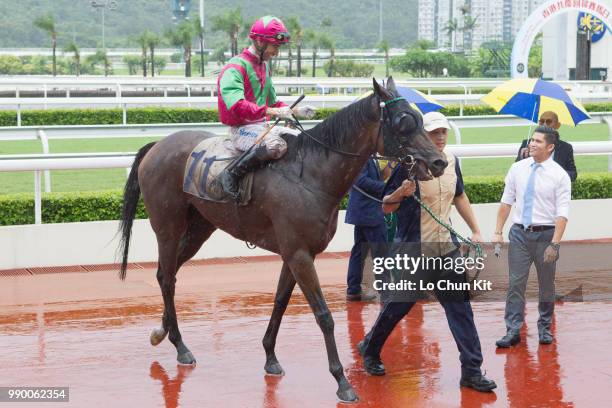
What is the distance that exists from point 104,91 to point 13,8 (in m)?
100

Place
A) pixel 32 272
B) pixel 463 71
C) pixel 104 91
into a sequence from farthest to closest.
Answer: pixel 463 71, pixel 104 91, pixel 32 272

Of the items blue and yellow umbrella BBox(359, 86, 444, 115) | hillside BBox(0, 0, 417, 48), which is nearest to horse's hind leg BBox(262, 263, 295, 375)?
blue and yellow umbrella BBox(359, 86, 444, 115)

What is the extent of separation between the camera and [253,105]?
5535 mm

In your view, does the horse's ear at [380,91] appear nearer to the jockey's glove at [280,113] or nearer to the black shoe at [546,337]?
the jockey's glove at [280,113]

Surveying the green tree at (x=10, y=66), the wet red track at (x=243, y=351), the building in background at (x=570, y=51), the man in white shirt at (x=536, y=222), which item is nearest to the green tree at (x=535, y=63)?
the building in background at (x=570, y=51)

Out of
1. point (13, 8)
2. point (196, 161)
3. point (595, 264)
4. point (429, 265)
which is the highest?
point (13, 8)

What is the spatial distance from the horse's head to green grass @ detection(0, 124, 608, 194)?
838cm

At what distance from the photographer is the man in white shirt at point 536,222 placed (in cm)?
627

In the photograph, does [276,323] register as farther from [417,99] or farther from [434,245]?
[417,99]

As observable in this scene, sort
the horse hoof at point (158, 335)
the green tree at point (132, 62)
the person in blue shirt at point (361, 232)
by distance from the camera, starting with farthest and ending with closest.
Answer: the green tree at point (132, 62), the person in blue shirt at point (361, 232), the horse hoof at point (158, 335)

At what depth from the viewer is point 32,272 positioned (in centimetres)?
841

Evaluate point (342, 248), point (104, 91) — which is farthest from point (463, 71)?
point (342, 248)

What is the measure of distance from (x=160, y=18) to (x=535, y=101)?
132 metres

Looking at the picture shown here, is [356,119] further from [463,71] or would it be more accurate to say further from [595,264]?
[463,71]
